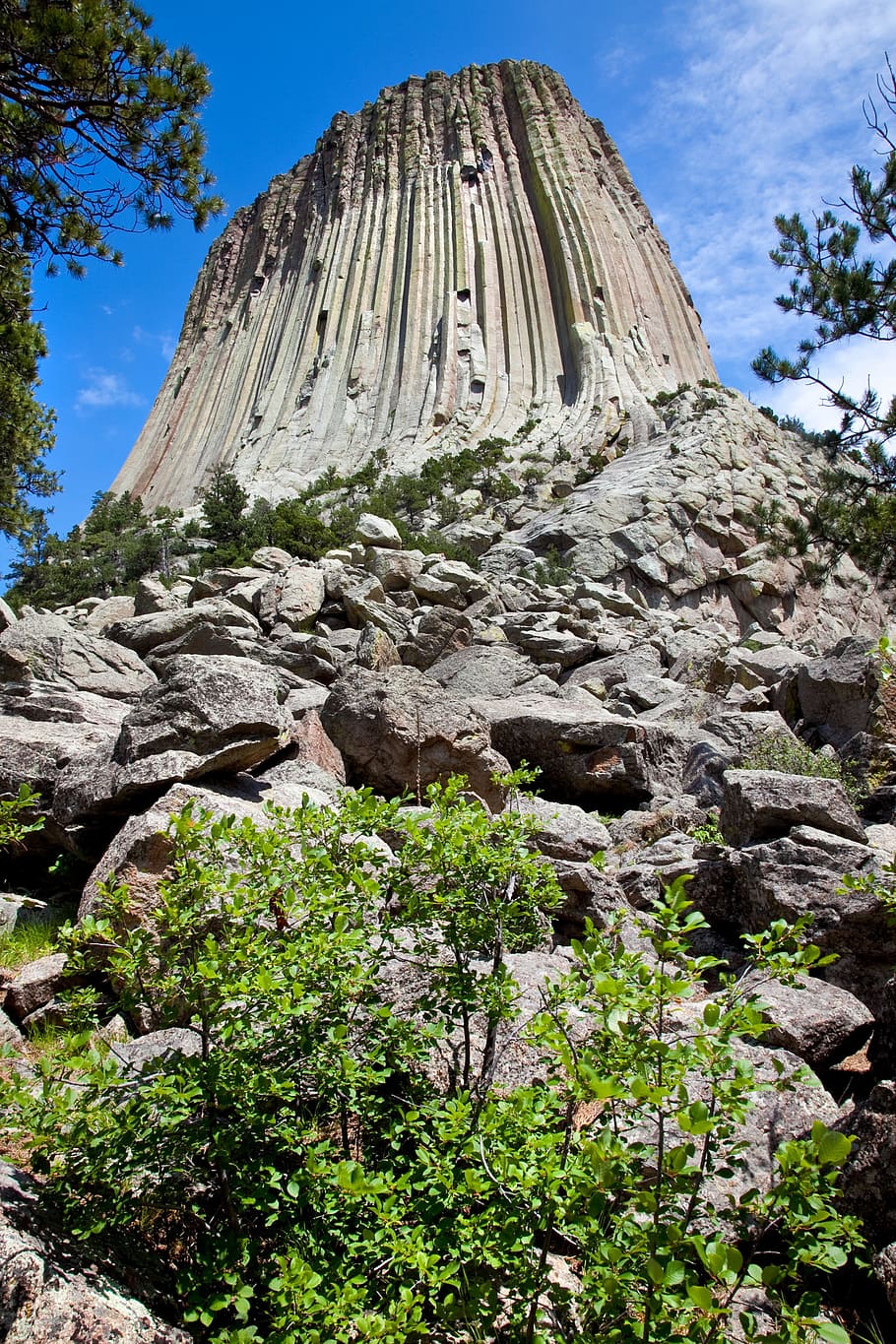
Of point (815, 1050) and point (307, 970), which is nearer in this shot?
point (307, 970)

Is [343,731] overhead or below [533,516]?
below

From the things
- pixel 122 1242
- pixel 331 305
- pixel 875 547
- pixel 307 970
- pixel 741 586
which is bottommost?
pixel 122 1242

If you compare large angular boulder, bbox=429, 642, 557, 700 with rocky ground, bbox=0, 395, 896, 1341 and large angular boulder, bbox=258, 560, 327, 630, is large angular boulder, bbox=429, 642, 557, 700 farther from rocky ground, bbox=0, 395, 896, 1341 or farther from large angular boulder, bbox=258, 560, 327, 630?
large angular boulder, bbox=258, 560, 327, 630

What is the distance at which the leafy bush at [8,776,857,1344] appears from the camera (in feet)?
6.31

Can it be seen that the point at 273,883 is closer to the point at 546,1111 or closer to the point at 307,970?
the point at 307,970

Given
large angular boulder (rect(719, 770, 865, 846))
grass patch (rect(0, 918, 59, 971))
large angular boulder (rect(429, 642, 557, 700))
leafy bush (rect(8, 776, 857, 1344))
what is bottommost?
grass patch (rect(0, 918, 59, 971))

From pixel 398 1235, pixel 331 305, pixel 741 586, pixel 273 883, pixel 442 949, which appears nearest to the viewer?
pixel 398 1235

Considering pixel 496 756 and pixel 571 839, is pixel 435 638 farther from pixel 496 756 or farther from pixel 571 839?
pixel 571 839

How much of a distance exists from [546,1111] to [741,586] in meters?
21.9

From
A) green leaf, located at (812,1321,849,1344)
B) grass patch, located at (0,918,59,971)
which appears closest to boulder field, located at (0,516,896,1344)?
grass patch, located at (0,918,59,971)

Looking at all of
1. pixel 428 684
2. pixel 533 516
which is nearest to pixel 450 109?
pixel 533 516

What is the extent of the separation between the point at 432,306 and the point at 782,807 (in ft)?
127

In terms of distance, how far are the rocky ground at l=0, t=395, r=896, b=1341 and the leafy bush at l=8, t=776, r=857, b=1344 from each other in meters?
0.31

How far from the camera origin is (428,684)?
7340mm
